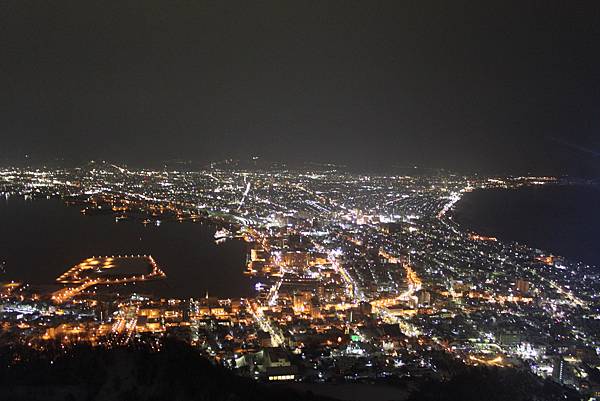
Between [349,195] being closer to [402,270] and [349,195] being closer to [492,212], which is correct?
→ [492,212]

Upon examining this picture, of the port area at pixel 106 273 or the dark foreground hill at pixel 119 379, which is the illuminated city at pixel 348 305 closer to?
the port area at pixel 106 273

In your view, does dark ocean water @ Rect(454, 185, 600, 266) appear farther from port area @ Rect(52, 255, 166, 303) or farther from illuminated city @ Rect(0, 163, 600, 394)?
port area @ Rect(52, 255, 166, 303)

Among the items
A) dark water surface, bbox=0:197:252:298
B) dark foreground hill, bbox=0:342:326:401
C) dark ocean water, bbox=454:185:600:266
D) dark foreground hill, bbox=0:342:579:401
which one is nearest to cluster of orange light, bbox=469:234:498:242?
dark ocean water, bbox=454:185:600:266

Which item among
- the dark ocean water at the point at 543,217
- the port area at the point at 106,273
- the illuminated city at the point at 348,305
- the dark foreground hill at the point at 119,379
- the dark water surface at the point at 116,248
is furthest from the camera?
the dark ocean water at the point at 543,217

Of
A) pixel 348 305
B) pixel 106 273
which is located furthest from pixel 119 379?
pixel 106 273

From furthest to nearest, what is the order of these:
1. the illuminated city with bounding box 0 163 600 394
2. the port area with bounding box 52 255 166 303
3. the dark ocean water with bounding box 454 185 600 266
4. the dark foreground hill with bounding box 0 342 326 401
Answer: the dark ocean water with bounding box 454 185 600 266, the port area with bounding box 52 255 166 303, the illuminated city with bounding box 0 163 600 394, the dark foreground hill with bounding box 0 342 326 401

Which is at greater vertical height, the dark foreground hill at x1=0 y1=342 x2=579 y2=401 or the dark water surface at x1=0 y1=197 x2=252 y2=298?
the dark water surface at x1=0 y1=197 x2=252 y2=298

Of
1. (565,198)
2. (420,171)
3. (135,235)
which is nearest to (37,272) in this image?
(135,235)

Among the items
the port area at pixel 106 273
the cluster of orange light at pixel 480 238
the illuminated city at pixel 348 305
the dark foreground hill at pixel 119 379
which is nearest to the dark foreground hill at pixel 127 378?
the dark foreground hill at pixel 119 379
